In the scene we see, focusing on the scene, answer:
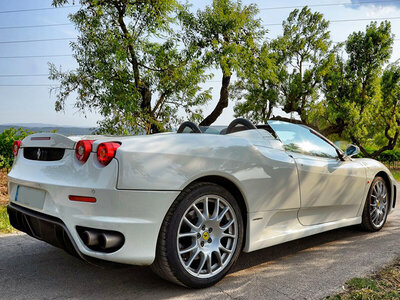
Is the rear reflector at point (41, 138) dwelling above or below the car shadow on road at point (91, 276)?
above

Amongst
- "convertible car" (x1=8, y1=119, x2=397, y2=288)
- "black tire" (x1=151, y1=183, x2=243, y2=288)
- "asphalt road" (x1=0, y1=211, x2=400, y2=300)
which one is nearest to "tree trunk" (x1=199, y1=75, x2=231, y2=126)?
"asphalt road" (x1=0, y1=211, x2=400, y2=300)

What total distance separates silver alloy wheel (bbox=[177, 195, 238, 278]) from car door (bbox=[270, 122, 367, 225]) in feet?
3.07

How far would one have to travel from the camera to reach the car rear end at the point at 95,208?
249 centimetres

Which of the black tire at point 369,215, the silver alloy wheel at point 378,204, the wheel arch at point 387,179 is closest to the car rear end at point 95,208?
the black tire at point 369,215

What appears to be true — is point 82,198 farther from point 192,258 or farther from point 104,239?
point 192,258

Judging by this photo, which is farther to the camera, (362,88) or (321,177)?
(362,88)

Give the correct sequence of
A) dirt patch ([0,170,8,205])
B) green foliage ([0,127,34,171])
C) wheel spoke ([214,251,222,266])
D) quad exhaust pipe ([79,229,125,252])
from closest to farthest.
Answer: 1. quad exhaust pipe ([79,229,125,252])
2. wheel spoke ([214,251,222,266])
3. dirt patch ([0,170,8,205])
4. green foliage ([0,127,34,171])

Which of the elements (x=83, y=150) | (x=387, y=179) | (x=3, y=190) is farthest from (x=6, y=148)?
(x=387, y=179)

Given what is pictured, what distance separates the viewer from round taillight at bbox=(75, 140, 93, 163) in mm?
2668

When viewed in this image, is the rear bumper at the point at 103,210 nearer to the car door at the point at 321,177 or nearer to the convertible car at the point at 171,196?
the convertible car at the point at 171,196

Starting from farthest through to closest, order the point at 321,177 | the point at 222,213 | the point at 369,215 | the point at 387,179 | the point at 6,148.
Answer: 1. the point at 6,148
2. the point at 387,179
3. the point at 369,215
4. the point at 321,177
5. the point at 222,213

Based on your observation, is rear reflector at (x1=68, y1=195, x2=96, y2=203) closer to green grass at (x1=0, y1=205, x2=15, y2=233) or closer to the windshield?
the windshield

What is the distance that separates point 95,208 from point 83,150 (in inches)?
17.7

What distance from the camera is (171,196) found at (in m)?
2.65
